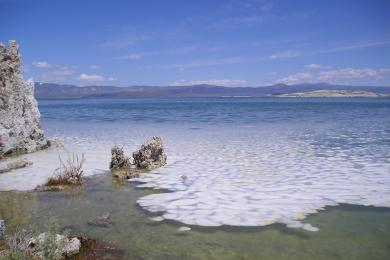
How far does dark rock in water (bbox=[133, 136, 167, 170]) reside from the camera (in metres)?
13.9

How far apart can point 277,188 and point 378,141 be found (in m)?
11.5

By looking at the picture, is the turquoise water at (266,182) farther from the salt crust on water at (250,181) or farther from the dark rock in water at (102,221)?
the dark rock in water at (102,221)

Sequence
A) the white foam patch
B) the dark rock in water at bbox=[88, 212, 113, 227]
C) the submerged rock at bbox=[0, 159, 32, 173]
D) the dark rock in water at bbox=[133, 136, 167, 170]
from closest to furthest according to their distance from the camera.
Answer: the dark rock in water at bbox=[88, 212, 113, 227], the white foam patch, the submerged rock at bbox=[0, 159, 32, 173], the dark rock in water at bbox=[133, 136, 167, 170]

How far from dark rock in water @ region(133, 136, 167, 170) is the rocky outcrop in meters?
7.31

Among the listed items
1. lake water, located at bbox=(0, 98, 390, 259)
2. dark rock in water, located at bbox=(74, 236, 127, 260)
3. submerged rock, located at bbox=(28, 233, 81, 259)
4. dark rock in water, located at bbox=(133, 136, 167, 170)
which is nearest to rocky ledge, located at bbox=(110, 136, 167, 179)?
dark rock in water, located at bbox=(133, 136, 167, 170)

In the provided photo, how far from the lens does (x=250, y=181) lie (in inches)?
454

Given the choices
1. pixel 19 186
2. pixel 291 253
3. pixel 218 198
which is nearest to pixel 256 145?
pixel 218 198

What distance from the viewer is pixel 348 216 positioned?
8266 millimetres

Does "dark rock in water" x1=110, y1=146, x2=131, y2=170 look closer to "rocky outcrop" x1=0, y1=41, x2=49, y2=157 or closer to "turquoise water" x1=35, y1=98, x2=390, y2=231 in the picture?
"turquoise water" x1=35, y1=98, x2=390, y2=231

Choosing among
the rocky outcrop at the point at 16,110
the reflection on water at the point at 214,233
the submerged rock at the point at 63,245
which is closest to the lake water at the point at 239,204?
the reflection on water at the point at 214,233

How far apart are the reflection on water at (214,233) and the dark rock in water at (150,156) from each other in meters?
4.08

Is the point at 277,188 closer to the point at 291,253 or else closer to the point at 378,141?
the point at 291,253

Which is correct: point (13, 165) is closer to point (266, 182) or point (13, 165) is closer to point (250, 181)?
point (250, 181)

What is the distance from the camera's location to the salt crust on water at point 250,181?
8.62 m
